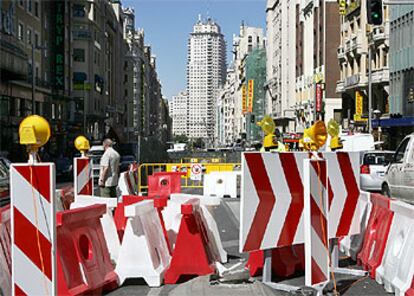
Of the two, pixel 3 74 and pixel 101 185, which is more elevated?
pixel 3 74

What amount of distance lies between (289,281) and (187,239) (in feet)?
4.65

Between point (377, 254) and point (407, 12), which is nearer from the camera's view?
point (377, 254)

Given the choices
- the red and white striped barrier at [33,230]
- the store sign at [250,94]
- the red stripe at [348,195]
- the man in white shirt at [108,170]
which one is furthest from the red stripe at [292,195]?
the store sign at [250,94]

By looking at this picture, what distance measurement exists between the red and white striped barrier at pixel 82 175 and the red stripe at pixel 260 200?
487cm

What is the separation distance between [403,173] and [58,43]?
55.3 meters

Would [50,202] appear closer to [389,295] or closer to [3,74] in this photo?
[389,295]

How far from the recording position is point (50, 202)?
5871mm

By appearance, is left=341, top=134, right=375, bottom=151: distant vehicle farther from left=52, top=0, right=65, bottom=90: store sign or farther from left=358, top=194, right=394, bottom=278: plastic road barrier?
left=52, top=0, right=65, bottom=90: store sign

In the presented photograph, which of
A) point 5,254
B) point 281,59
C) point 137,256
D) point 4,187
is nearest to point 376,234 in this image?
point 137,256

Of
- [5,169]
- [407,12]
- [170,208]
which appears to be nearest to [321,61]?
[407,12]

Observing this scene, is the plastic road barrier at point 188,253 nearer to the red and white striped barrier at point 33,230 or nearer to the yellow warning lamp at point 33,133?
the red and white striped barrier at point 33,230

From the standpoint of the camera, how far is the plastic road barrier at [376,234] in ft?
27.2

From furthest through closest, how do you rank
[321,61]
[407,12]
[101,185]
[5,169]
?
[321,61] → [407,12] → [5,169] → [101,185]

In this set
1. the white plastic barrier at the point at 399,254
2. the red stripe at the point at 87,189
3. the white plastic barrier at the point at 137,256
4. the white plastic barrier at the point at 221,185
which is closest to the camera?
the white plastic barrier at the point at 399,254
